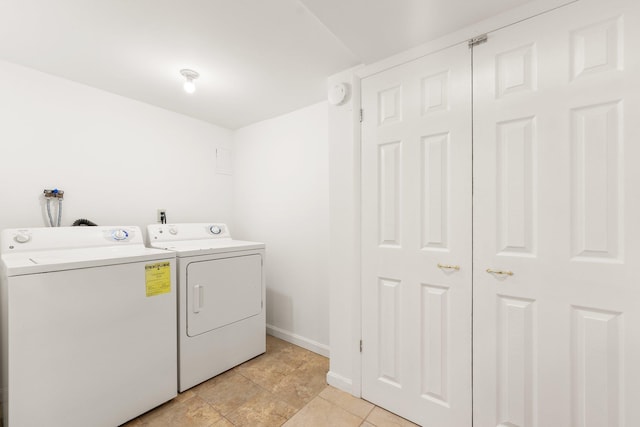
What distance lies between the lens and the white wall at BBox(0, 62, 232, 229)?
1.90 metres

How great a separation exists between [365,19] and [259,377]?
250 cm

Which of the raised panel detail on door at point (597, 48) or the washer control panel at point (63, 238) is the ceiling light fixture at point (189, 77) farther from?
the raised panel detail on door at point (597, 48)

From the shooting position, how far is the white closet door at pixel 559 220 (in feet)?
3.56

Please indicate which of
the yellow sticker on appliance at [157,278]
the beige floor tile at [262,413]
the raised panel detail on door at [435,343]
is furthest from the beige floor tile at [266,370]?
the raised panel detail on door at [435,343]

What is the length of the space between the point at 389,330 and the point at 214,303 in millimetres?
1323

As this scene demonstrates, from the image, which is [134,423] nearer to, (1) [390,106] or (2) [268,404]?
(2) [268,404]

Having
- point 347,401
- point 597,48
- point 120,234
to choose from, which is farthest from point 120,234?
point 597,48

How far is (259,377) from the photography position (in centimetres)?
210

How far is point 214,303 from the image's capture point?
209 centimetres

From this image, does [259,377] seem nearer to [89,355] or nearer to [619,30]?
[89,355]

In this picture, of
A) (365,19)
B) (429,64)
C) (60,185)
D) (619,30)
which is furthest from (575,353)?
(60,185)

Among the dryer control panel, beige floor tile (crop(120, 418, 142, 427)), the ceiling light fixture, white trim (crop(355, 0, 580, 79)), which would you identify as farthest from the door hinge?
beige floor tile (crop(120, 418, 142, 427))

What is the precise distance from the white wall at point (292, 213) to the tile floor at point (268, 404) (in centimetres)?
49

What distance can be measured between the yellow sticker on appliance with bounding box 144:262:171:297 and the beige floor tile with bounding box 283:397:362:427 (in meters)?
1.16
